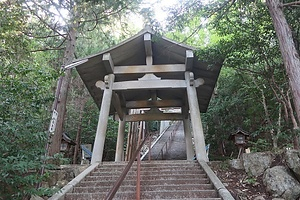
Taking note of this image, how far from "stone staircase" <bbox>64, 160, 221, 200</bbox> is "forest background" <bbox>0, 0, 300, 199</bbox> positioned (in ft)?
3.16

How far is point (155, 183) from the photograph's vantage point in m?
4.09

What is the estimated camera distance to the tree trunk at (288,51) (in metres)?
3.56

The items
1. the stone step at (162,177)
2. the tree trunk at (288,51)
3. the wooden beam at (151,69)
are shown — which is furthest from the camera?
the wooden beam at (151,69)

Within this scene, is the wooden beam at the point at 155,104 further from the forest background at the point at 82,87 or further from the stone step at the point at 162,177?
the stone step at the point at 162,177

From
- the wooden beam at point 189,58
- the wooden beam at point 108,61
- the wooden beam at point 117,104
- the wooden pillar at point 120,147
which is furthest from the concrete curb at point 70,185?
the wooden beam at point 189,58

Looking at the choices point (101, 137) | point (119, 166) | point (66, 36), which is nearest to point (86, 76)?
point (66, 36)

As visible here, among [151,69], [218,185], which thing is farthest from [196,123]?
[218,185]

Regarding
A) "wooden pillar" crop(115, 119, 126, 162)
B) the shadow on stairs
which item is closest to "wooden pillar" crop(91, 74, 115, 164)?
the shadow on stairs

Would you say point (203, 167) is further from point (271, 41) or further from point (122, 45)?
point (122, 45)

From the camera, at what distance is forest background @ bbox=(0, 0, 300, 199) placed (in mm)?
2896

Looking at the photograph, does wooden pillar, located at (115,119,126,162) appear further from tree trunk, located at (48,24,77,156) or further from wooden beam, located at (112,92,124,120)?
tree trunk, located at (48,24,77,156)

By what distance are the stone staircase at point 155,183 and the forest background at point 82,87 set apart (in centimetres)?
96

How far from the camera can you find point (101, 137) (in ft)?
18.4

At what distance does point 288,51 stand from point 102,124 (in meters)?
4.16
